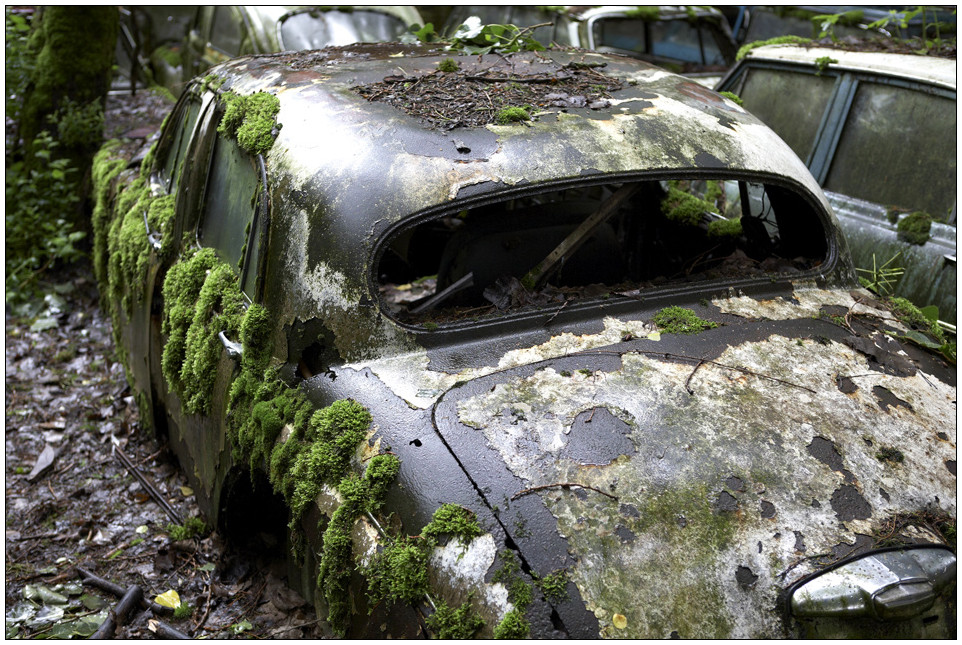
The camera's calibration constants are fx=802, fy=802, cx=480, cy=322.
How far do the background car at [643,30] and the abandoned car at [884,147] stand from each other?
2.83 meters

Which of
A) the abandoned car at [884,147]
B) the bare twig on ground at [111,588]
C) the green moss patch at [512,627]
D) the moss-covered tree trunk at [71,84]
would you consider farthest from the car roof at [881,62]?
the moss-covered tree trunk at [71,84]

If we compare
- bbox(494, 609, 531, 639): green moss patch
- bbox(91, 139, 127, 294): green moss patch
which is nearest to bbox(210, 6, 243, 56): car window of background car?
bbox(91, 139, 127, 294): green moss patch

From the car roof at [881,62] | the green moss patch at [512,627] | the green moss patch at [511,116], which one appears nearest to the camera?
the green moss patch at [512,627]

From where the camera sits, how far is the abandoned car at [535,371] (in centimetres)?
188

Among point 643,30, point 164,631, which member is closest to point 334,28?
point 643,30

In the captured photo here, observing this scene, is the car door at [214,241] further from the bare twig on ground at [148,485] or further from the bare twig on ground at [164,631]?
the bare twig on ground at [164,631]

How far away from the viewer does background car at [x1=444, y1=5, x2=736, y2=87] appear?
8.16m

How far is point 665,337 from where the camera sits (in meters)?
2.51

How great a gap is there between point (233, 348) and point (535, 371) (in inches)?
41.4

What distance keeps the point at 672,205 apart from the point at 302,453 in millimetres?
2238

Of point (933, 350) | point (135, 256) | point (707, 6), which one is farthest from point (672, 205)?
point (707, 6)

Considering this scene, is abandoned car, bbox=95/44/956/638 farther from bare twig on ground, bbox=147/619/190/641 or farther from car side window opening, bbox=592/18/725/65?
car side window opening, bbox=592/18/725/65

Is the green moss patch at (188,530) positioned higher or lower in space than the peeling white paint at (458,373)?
lower

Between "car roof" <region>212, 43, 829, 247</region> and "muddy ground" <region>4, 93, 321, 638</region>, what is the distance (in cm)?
161
